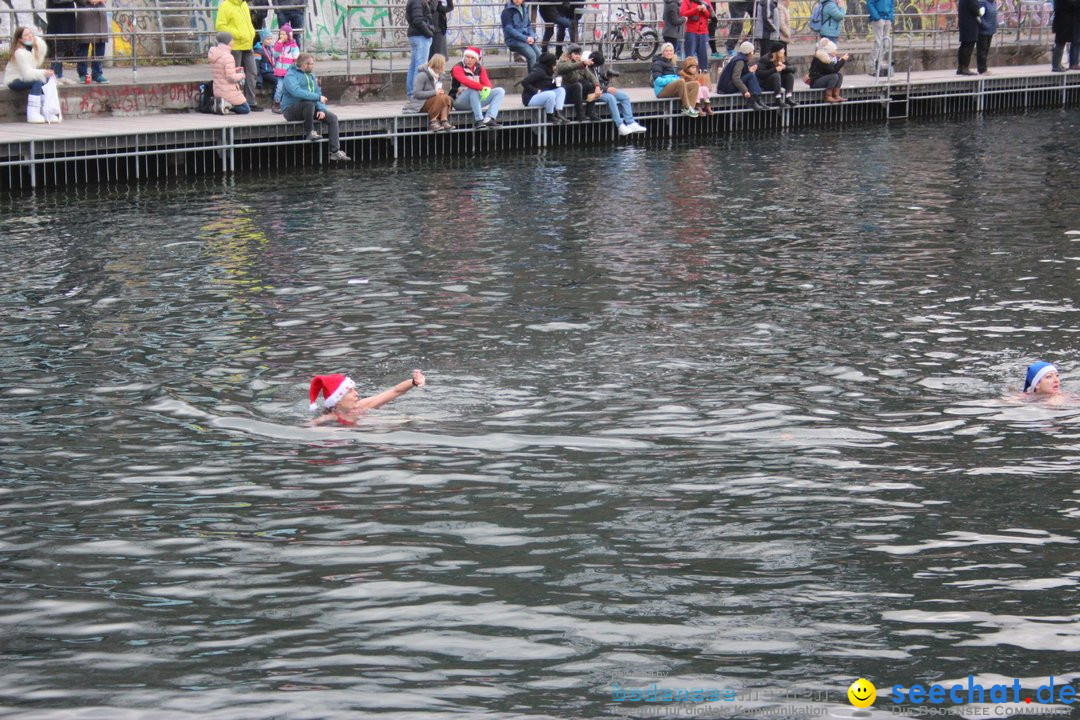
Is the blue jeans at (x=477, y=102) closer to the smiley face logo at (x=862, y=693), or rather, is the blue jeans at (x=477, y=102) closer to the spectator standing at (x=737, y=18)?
the spectator standing at (x=737, y=18)

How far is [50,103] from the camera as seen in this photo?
Answer: 24.0m

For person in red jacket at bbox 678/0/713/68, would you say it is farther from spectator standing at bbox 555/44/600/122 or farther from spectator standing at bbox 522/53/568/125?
spectator standing at bbox 522/53/568/125

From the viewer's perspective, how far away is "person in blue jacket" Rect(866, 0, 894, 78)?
105ft

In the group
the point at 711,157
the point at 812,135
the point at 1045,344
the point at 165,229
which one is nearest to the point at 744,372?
the point at 1045,344

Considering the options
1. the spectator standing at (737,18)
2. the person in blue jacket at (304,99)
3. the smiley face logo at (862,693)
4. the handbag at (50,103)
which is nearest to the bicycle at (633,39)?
the spectator standing at (737,18)

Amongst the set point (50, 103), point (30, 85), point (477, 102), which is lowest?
point (477, 102)

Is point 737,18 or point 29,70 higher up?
point 737,18

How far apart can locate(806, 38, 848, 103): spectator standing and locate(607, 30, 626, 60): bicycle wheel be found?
401cm

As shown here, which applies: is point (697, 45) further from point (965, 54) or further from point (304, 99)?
point (304, 99)

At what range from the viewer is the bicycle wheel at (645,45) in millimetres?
32031

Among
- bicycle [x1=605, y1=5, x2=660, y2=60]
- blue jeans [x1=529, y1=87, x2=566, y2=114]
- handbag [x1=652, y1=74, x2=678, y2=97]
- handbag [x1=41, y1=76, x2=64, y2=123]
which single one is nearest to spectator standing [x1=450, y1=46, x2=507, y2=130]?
blue jeans [x1=529, y1=87, x2=566, y2=114]

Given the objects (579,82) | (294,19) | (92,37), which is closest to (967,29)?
(579,82)

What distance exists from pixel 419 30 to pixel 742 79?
7293 mm

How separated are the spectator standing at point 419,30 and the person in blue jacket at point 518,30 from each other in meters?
1.74
